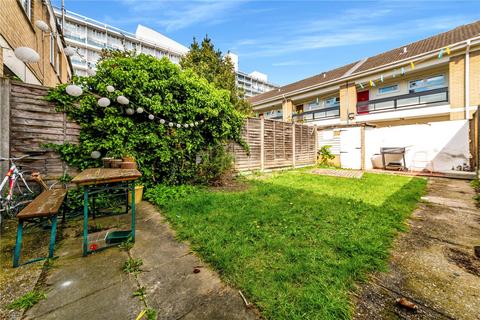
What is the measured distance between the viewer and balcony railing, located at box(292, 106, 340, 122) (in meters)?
16.2

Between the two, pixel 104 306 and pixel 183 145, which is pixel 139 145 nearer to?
pixel 183 145

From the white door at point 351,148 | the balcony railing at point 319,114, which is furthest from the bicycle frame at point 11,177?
the balcony railing at point 319,114

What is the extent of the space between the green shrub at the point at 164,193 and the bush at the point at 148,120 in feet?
1.18

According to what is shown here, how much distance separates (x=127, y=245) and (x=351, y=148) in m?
11.0

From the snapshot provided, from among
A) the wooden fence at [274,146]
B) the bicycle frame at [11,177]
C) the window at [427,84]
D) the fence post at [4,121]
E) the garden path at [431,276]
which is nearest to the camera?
the garden path at [431,276]

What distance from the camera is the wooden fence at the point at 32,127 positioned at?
11.3 ft

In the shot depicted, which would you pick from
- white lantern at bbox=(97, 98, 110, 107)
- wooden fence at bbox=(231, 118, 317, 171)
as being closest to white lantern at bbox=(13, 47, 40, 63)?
white lantern at bbox=(97, 98, 110, 107)

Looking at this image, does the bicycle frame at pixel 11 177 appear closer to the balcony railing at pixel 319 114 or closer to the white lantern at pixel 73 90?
the white lantern at pixel 73 90

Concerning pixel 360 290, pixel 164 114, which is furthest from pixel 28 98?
pixel 360 290

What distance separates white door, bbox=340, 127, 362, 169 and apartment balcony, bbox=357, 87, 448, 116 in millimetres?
5529

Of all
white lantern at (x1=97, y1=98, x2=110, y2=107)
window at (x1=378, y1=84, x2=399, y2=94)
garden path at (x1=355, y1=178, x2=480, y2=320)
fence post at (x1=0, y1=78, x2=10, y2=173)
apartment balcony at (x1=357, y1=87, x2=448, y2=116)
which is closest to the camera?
garden path at (x1=355, y1=178, x2=480, y2=320)

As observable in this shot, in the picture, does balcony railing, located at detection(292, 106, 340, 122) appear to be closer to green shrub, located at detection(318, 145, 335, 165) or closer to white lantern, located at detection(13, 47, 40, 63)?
green shrub, located at detection(318, 145, 335, 165)

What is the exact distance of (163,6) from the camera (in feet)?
23.8

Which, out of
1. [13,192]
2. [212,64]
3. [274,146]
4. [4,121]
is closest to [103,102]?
[4,121]
